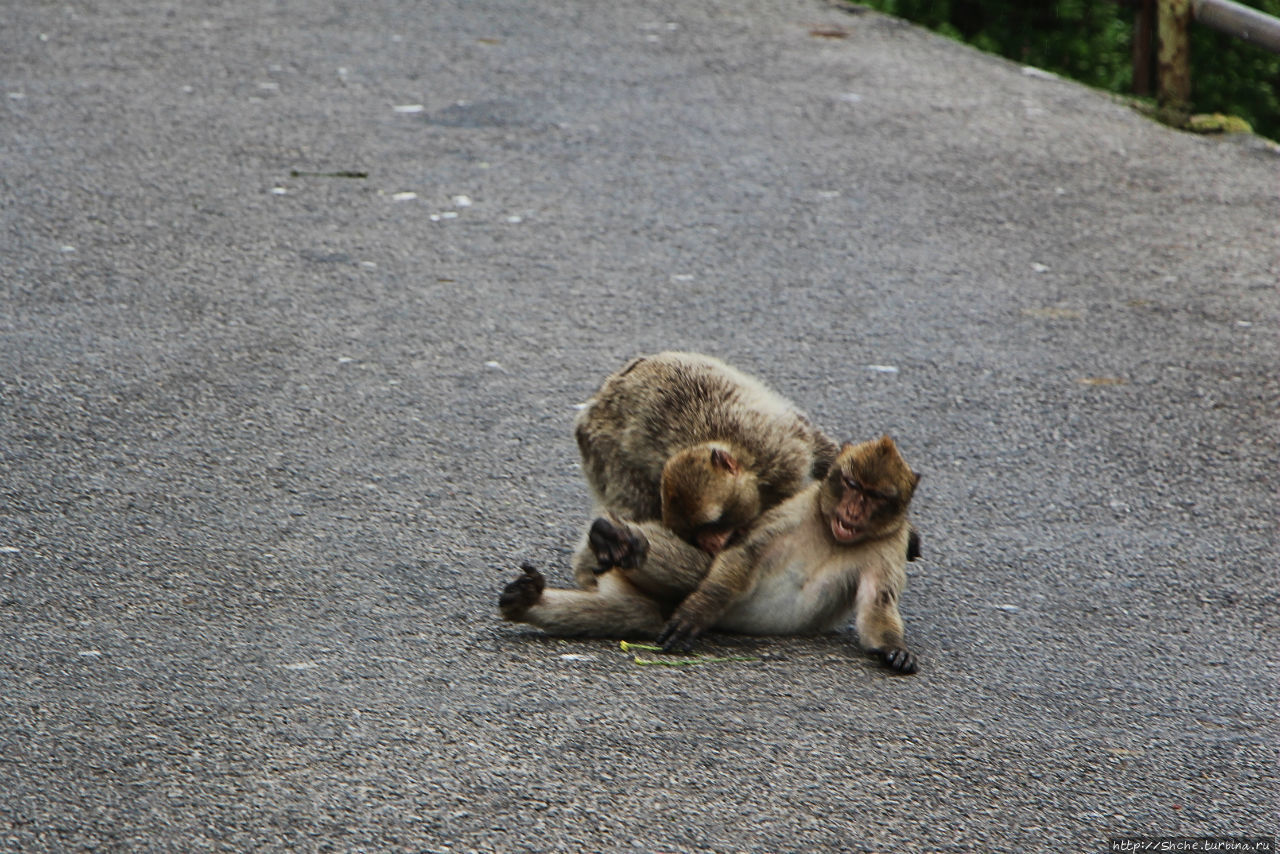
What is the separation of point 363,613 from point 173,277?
9.93 ft

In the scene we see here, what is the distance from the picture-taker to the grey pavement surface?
342 centimetres

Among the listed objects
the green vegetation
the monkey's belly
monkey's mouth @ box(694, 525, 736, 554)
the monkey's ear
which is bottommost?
the monkey's belly

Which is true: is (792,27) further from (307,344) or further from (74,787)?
(74,787)

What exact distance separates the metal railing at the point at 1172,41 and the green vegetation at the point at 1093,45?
93cm

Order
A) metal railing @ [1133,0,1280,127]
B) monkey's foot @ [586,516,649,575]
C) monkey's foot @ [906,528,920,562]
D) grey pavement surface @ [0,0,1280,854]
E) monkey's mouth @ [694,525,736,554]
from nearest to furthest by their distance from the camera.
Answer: grey pavement surface @ [0,0,1280,854], monkey's foot @ [586,516,649,575], monkey's mouth @ [694,525,736,554], monkey's foot @ [906,528,920,562], metal railing @ [1133,0,1280,127]

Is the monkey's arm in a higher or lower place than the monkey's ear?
lower

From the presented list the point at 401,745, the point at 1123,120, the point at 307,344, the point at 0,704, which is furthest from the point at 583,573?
the point at 1123,120

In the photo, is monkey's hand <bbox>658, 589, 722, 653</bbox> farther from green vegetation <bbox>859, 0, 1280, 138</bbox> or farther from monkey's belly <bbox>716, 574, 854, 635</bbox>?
green vegetation <bbox>859, 0, 1280, 138</bbox>

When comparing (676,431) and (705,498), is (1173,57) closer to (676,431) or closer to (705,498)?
(676,431)

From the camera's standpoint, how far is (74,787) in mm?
3219

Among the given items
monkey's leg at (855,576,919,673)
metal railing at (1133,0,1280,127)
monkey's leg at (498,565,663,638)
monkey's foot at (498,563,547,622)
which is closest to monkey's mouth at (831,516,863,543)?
monkey's leg at (855,576,919,673)

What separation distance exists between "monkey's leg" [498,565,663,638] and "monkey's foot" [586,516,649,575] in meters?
0.18

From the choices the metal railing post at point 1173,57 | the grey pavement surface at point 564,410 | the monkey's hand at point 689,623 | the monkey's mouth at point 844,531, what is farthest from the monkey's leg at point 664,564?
the metal railing post at point 1173,57

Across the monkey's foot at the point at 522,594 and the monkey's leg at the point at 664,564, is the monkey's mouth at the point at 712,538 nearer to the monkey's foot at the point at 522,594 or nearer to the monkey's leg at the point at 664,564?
the monkey's leg at the point at 664,564
